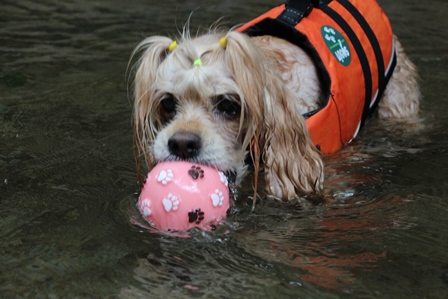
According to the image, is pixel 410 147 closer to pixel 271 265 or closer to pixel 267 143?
pixel 267 143

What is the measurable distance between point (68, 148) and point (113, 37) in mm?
2932

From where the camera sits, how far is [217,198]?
152 inches

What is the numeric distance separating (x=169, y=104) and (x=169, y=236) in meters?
0.81

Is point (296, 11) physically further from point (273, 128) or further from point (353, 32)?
point (273, 128)

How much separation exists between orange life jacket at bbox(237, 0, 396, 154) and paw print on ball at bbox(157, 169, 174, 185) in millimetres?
1170

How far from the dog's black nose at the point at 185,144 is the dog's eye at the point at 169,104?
0.32 meters

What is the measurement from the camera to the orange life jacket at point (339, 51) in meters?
4.87

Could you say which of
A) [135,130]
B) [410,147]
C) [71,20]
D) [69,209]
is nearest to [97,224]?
[69,209]

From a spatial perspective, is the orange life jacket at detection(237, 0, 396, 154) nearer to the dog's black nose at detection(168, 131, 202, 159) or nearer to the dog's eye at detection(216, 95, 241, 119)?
the dog's eye at detection(216, 95, 241, 119)

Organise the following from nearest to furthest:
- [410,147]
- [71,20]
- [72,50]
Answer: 1. [410,147]
2. [72,50]
3. [71,20]

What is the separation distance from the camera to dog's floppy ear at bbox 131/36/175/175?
4328 mm

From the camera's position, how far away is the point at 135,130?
4.40 metres

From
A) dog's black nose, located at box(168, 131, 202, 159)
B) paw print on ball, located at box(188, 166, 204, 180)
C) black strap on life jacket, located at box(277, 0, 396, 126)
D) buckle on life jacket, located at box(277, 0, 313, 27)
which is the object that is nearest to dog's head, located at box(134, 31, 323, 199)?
dog's black nose, located at box(168, 131, 202, 159)

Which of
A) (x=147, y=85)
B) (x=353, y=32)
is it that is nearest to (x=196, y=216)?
(x=147, y=85)
